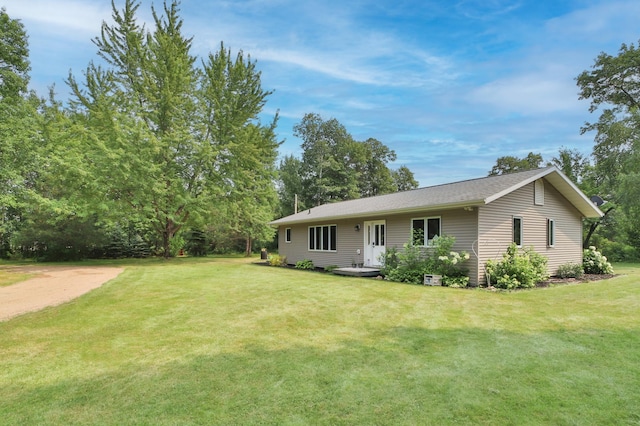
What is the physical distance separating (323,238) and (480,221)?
8.11 m

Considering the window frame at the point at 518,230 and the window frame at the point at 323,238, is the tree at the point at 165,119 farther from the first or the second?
the window frame at the point at 518,230

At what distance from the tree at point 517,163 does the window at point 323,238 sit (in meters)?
26.5

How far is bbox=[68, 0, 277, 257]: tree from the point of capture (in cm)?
1781

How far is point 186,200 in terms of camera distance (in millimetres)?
18391

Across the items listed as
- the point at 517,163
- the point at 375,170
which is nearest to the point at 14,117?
the point at 375,170

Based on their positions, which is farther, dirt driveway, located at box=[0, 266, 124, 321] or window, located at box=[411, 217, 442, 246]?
window, located at box=[411, 217, 442, 246]

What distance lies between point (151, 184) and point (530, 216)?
16523 millimetres

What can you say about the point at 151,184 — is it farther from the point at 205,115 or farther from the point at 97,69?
the point at 97,69

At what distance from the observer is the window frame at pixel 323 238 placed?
53.8ft

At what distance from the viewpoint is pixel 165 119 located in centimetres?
1928

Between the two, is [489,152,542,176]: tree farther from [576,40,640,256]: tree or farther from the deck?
the deck

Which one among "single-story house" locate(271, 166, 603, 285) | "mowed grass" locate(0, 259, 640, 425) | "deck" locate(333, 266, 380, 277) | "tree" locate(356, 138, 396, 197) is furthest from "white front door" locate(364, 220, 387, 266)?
"tree" locate(356, 138, 396, 197)

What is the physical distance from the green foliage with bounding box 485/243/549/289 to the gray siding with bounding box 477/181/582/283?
0.25 meters

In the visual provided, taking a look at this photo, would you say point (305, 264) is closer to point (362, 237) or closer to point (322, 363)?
point (362, 237)
